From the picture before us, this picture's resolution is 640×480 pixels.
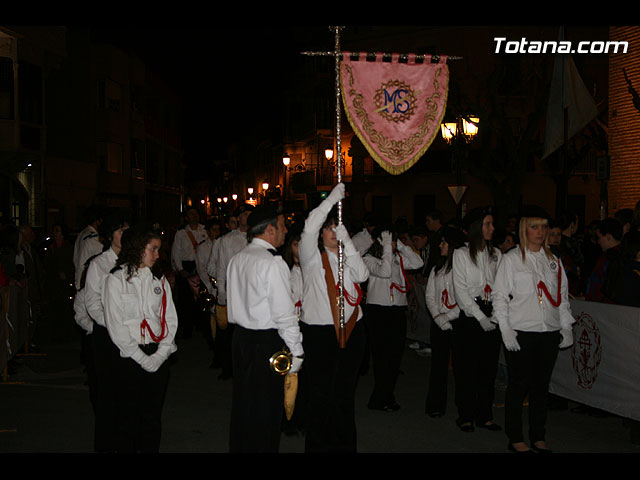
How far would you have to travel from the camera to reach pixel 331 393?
5934 mm

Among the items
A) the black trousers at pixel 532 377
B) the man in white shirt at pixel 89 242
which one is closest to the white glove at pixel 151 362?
the black trousers at pixel 532 377

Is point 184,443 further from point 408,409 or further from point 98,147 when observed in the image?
point 98,147

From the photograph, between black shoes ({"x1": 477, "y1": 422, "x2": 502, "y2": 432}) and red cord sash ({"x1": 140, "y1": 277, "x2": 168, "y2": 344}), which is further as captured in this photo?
black shoes ({"x1": 477, "y1": 422, "x2": 502, "y2": 432})

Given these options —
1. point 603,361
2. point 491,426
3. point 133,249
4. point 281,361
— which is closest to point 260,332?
point 281,361

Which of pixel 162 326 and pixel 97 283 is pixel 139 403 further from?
pixel 97 283

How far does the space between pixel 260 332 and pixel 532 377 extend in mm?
2679

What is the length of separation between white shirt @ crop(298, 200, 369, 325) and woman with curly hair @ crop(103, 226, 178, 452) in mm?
1223

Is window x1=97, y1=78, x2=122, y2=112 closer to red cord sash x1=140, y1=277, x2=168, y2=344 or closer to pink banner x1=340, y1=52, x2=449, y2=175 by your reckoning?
pink banner x1=340, y1=52, x2=449, y2=175

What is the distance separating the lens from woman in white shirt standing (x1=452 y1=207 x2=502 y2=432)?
7051 millimetres

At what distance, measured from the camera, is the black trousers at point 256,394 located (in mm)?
5164

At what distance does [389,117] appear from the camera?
21.5 ft

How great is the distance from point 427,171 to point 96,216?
30266 millimetres

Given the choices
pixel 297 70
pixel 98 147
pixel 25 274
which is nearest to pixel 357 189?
pixel 98 147

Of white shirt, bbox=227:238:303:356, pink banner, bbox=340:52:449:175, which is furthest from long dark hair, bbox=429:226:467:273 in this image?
white shirt, bbox=227:238:303:356
